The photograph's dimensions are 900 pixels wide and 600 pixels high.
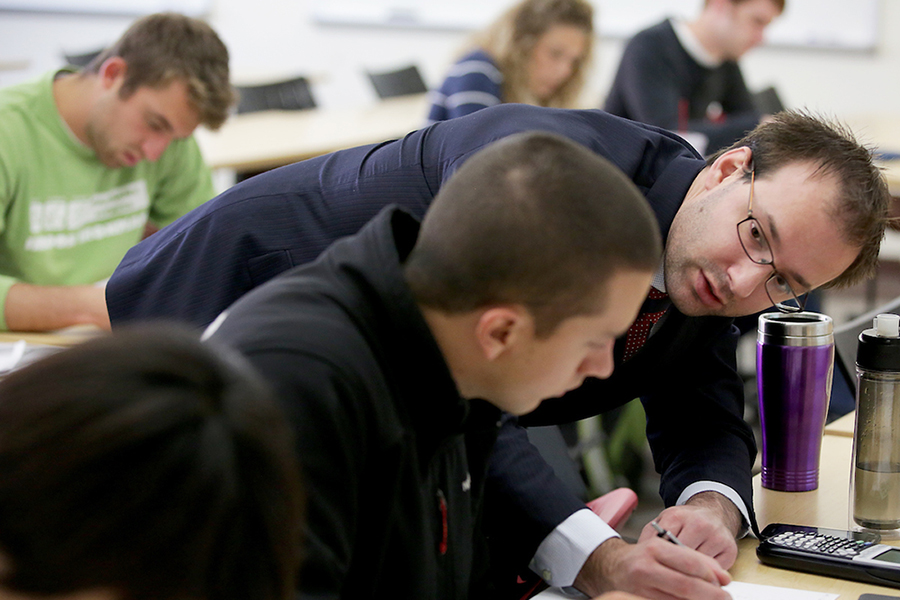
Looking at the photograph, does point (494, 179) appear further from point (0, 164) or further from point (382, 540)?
point (0, 164)

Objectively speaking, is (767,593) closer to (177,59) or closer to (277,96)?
(177,59)

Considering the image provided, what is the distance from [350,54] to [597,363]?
6.42 meters

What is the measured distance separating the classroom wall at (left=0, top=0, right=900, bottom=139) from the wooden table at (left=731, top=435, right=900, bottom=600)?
4.10 meters

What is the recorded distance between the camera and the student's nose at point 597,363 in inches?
36.6

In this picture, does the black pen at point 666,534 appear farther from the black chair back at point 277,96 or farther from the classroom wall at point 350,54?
the classroom wall at point 350,54

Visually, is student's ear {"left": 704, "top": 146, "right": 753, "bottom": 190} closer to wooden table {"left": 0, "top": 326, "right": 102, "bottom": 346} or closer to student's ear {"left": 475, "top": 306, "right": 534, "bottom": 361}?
student's ear {"left": 475, "top": 306, "right": 534, "bottom": 361}

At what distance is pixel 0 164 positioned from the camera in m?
2.12

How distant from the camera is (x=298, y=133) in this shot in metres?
4.03

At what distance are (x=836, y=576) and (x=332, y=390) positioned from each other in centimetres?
70

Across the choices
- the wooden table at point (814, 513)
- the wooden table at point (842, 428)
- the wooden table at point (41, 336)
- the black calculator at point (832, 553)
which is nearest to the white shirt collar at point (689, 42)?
the wooden table at point (842, 428)

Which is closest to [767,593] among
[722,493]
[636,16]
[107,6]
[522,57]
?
[722,493]

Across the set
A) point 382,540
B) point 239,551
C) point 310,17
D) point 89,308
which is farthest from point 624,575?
point 310,17

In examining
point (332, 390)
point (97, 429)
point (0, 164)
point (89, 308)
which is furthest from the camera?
point (0, 164)

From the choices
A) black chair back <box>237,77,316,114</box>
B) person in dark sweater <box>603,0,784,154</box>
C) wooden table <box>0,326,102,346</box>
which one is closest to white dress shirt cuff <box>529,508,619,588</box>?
wooden table <box>0,326,102,346</box>
